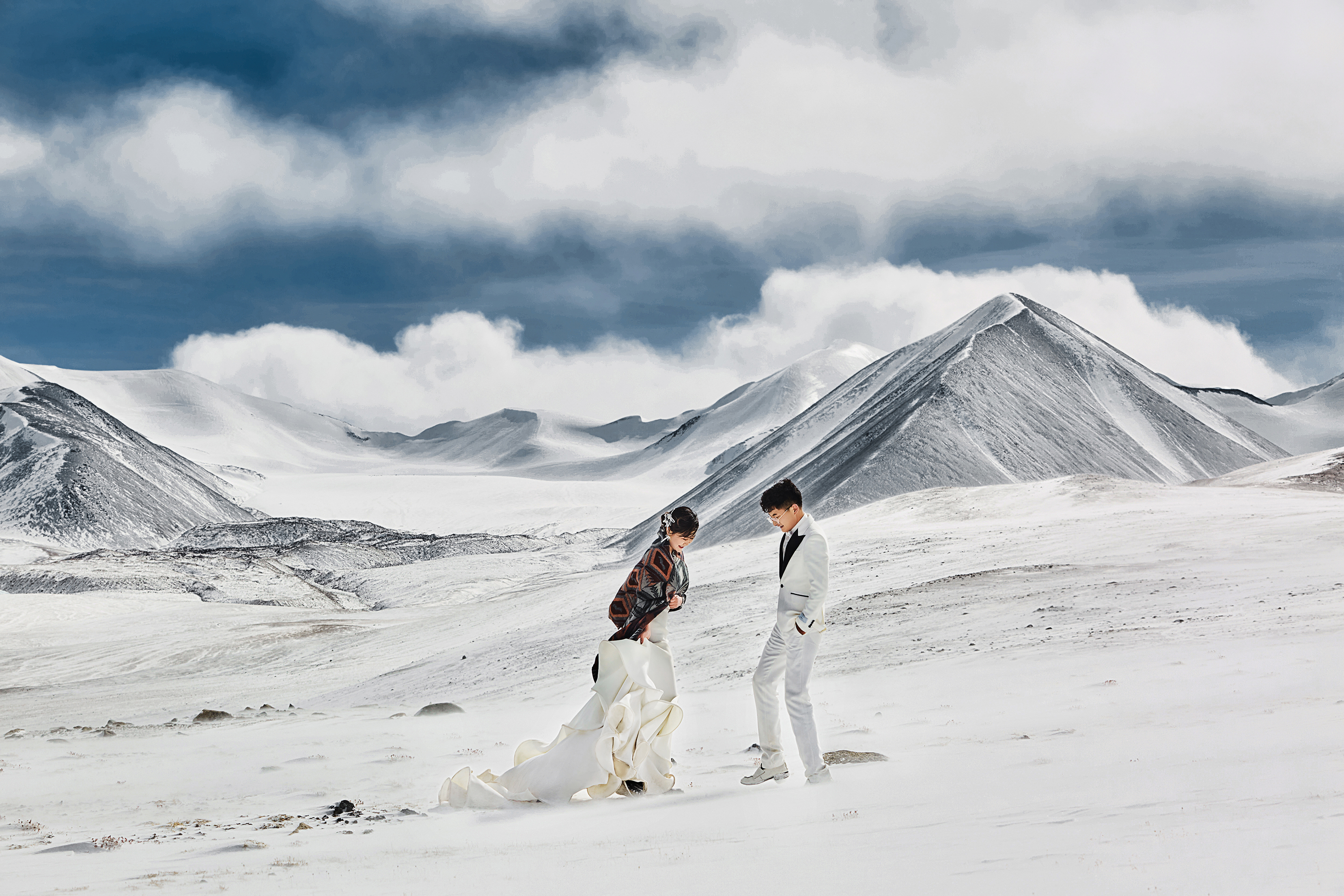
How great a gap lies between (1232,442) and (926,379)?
22.8m

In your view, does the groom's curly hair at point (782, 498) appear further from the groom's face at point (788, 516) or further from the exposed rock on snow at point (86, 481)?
the exposed rock on snow at point (86, 481)

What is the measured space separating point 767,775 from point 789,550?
5.30ft

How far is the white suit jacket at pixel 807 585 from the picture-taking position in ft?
21.3

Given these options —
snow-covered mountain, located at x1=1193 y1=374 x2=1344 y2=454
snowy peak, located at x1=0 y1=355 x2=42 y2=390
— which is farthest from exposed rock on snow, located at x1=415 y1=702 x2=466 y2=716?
snowy peak, located at x1=0 y1=355 x2=42 y2=390

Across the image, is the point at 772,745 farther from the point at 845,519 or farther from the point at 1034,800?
the point at 845,519

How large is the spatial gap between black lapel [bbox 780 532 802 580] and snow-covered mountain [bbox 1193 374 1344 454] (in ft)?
342

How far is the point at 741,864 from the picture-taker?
15.5 feet

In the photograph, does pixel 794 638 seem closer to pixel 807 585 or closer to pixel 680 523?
pixel 807 585

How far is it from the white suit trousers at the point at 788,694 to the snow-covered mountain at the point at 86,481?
258 ft

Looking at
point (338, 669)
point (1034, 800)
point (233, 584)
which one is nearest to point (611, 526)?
point (233, 584)

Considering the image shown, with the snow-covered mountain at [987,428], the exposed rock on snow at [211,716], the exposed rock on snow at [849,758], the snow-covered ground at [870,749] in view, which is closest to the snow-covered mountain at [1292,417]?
the snow-covered mountain at [987,428]

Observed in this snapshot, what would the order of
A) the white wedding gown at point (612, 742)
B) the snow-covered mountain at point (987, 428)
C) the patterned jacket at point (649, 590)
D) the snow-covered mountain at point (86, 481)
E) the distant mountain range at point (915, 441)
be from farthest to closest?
the snow-covered mountain at point (86, 481) → the distant mountain range at point (915, 441) → the snow-covered mountain at point (987, 428) → the patterned jacket at point (649, 590) → the white wedding gown at point (612, 742)

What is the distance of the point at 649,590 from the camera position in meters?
6.88

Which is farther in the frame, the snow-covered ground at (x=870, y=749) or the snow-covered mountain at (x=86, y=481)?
the snow-covered mountain at (x=86, y=481)
